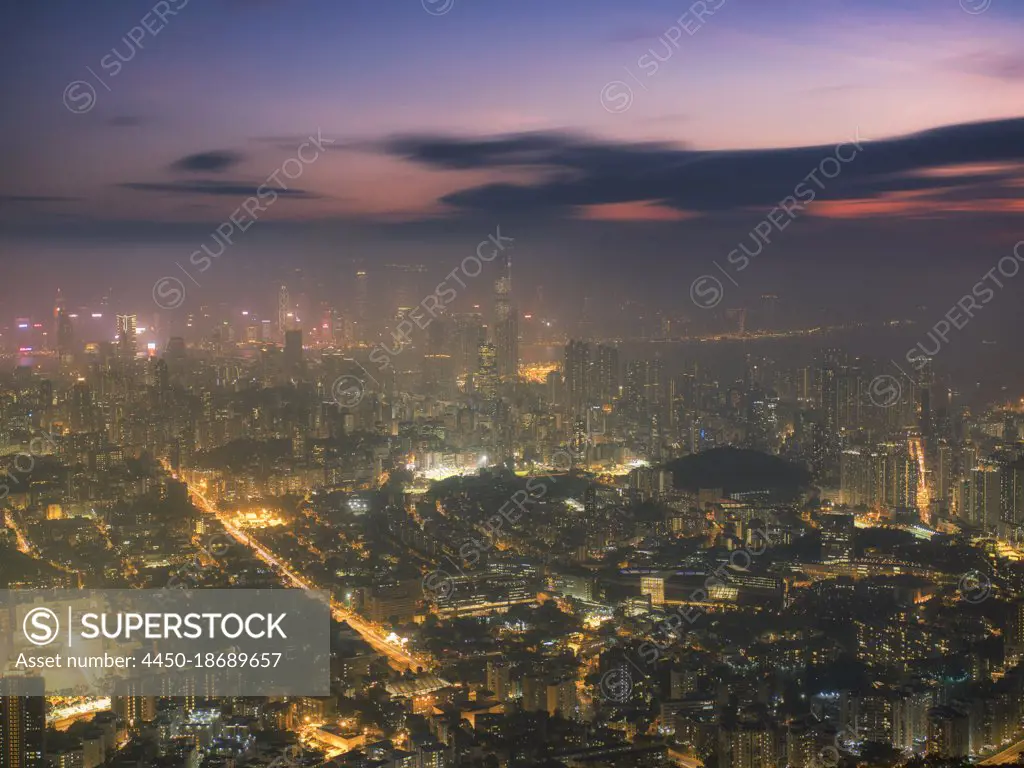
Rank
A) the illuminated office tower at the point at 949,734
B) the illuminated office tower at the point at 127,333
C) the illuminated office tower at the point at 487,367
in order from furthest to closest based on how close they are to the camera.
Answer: the illuminated office tower at the point at 487,367 < the illuminated office tower at the point at 127,333 < the illuminated office tower at the point at 949,734

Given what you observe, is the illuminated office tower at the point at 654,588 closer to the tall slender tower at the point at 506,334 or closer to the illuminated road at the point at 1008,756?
the illuminated road at the point at 1008,756

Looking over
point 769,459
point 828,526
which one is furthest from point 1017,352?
point 828,526

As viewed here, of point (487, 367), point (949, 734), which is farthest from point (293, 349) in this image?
point (949, 734)

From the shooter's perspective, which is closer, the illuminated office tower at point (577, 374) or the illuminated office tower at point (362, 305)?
the illuminated office tower at point (362, 305)

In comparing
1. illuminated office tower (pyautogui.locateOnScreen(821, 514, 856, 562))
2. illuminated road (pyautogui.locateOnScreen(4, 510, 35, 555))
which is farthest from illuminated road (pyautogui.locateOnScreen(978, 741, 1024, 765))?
illuminated road (pyautogui.locateOnScreen(4, 510, 35, 555))

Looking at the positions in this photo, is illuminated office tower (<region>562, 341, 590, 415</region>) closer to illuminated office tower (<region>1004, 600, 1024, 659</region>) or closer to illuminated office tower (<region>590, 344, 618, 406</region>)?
illuminated office tower (<region>590, 344, 618, 406</region>)

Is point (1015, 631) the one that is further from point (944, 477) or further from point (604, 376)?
point (604, 376)

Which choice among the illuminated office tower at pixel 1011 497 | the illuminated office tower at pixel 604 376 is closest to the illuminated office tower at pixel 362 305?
the illuminated office tower at pixel 604 376
